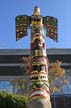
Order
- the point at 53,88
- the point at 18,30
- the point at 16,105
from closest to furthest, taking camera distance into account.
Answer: the point at 18,30 → the point at 16,105 → the point at 53,88

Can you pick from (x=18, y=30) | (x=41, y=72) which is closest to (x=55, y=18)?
(x=18, y=30)

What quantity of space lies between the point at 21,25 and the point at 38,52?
263 centimetres

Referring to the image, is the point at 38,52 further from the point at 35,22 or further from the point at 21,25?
the point at 21,25

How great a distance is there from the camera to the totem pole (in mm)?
26942

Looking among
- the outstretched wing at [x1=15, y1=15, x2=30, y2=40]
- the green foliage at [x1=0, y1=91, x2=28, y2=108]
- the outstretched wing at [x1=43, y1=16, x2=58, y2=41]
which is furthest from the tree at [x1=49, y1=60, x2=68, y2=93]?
the outstretched wing at [x1=15, y1=15, x2=30, y2=40]

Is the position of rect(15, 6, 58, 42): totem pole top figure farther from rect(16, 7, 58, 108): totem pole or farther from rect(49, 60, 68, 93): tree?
rect(49, 60, 68, 93): tree

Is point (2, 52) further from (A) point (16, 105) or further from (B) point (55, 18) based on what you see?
(B) point (55, 18)

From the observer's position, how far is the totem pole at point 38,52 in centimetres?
2694

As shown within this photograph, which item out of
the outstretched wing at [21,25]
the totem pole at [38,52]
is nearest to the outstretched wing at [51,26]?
the totem pole at [38,52]

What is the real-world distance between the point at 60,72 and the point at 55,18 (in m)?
25.1

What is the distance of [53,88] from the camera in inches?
2072

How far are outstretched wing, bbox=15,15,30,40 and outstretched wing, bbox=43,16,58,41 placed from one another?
133cm

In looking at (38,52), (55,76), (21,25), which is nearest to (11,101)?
(21,25)

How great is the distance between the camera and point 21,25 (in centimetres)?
2986
